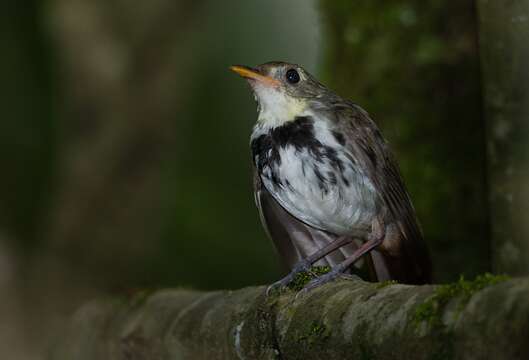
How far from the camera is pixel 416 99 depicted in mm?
4688

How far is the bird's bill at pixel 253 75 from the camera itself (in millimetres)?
4051

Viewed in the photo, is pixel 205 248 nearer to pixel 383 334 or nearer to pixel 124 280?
pixel 124 280

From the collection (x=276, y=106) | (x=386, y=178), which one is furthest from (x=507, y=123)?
(x=276, y=106)

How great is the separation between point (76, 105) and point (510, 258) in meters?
3.85

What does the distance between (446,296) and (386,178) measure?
1977mm

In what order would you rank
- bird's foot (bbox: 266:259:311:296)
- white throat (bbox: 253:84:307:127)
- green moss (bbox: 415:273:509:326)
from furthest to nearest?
white throat (bbox: 253:84:307:127) < bird's foot (bbox: 266:259:311:296) < green moss (bbox: 415:273:509:326)

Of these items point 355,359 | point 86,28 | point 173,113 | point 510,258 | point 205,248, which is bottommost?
point 205,248

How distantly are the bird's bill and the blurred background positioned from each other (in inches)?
34.0

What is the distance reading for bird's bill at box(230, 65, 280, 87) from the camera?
13.3ft

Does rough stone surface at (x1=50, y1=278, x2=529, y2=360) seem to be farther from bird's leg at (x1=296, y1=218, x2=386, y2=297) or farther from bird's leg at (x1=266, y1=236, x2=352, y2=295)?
bird's leg at (x1=296, y1=218, x2=386, y2=297)

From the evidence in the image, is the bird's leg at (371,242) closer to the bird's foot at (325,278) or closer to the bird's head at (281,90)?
the bird's foot at (325,278)

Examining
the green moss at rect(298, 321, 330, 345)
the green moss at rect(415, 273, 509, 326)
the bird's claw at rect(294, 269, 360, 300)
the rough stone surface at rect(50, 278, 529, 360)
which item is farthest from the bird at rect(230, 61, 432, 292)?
the green moss at rect(415, 273, 509, 326)

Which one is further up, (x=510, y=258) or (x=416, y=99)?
(x=416, y=99)

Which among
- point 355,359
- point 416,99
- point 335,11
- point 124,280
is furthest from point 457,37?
point 124,280
